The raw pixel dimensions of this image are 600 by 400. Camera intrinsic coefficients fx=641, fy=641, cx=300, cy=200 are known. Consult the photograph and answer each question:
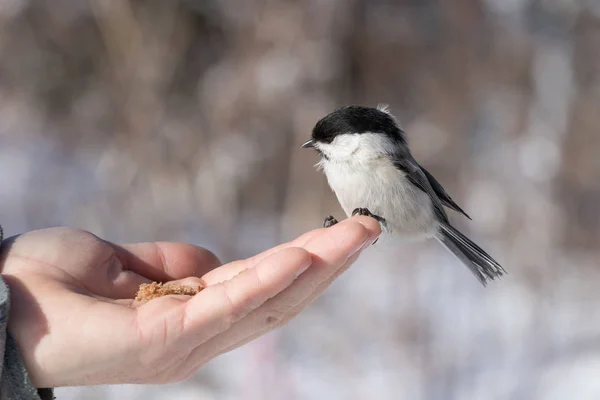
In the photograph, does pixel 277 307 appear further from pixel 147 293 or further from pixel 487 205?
pixel 487 205

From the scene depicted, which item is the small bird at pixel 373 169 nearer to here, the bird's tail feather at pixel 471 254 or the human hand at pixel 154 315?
the bird's tail feather at pixel 471 254

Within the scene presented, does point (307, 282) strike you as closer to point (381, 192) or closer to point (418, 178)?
point (381, 192)

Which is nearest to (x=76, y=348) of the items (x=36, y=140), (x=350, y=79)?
(x=350, y=79)

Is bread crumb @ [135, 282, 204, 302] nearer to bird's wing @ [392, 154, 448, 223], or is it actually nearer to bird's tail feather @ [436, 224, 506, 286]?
bird's wing @ [392, 154, 448, 223]

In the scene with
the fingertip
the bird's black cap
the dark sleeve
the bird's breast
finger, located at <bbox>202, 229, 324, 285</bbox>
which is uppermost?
the bird's black cap

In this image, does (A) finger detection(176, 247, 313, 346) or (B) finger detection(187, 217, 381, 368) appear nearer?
(A) finger detection(176, 247, 313, 346)

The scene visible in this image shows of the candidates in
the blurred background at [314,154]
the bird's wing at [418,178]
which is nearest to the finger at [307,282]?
the bird's wing at [418,178]

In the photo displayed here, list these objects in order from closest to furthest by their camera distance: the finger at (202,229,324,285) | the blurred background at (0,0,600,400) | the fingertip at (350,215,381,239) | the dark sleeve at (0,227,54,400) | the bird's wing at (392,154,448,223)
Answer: the dark sleeve at (0,227,54,400), the fingertip at (350,215,381,239), the finger at (202,229,324,285), the bird's wing at (392,154,448,223), the blurred background at (0,0,600,400)

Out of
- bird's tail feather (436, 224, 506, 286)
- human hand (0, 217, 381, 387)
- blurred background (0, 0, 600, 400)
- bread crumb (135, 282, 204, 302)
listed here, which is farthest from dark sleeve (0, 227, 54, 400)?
blurred background (0, 0, 600, 400)
